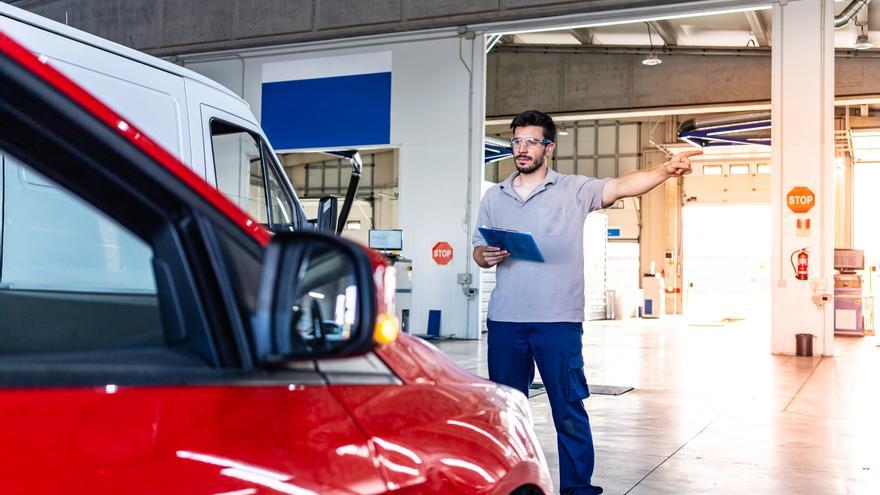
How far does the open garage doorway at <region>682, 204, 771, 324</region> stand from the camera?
28141 millimetres

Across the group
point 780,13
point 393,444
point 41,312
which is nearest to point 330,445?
point 393,444

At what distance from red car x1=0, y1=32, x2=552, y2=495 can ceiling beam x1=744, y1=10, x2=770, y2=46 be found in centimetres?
1694

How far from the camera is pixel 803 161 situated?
39.2ft

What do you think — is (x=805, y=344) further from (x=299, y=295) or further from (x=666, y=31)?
(x=299, y=295)

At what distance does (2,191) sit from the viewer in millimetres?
1898

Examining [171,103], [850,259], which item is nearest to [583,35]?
[850,259]

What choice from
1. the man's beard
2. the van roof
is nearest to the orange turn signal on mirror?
the man's beard

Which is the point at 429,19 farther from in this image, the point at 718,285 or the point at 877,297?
the point at 718,285

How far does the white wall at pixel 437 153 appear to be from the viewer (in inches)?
552

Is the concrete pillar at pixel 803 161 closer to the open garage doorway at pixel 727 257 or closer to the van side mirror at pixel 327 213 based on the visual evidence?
the van side mirror at pixel 327 213

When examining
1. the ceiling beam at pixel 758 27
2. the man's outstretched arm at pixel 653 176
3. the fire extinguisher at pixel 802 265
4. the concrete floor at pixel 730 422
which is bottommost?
the concrete floor at pixel 730 422

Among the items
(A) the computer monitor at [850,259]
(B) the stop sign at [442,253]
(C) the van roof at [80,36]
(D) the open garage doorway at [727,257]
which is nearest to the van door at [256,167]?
(C) the van roof at [80,36]

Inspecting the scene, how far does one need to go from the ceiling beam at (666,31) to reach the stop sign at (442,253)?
6.79 metres

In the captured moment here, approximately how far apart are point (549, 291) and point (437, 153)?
35.0 ft
